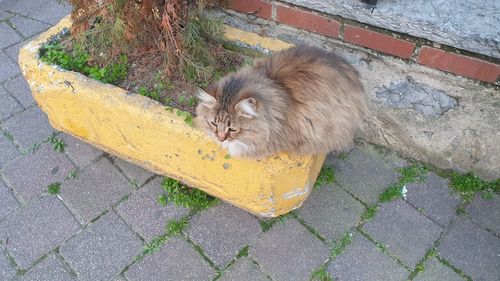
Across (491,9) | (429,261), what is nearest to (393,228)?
(429,261)

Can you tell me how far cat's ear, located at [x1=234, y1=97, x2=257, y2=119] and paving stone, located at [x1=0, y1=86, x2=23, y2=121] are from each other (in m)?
2.25

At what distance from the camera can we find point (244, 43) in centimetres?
264

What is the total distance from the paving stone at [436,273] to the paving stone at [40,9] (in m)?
3.77

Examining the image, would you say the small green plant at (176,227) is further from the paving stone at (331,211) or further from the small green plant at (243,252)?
the paving stone at (331,211)

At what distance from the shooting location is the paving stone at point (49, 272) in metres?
2.47

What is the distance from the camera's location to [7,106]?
3.31 meters

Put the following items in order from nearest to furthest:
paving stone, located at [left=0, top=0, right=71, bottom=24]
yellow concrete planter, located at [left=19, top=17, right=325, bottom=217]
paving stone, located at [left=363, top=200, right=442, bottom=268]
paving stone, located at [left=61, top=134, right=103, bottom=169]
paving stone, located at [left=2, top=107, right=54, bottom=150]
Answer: yellow concrete planter, located at [left=19, top=17, right=325, bottom=217], paving stone, located at [left=363, top=200, right=442, bottom=268], paving stone, located at [left=61, top=134, right=103, bottom=169], paving stone, located at [left=2, top=107, right=54, bottom=150], paving stone, located at [left=0, top=0, right=71, bottom=24]

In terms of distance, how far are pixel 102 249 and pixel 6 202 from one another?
0.80 meters

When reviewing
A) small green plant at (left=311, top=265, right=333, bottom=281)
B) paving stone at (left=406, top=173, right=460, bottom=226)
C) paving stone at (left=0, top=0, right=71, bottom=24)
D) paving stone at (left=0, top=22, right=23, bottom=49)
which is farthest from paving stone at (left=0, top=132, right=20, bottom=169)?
paving stone at (left=406, top=173, right=460, bottom=226)

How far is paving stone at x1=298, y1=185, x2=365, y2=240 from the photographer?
2629 mm

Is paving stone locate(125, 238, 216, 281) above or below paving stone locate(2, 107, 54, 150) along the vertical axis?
below

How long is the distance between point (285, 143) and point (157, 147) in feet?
2.74

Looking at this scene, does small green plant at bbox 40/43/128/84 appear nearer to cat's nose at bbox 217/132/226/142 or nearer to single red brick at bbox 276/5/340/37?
cat's nose at bbox 217/132/226/142

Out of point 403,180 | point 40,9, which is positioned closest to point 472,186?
point 403,180
